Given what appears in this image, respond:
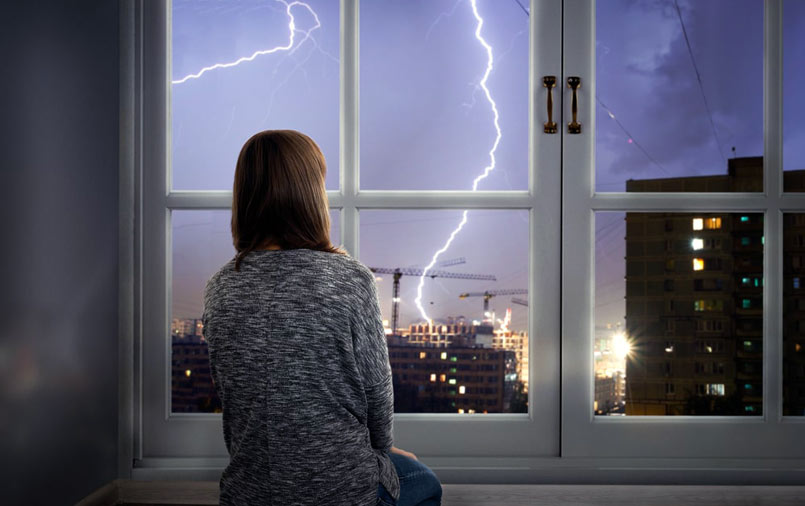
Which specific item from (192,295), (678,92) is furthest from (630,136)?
(192,295)

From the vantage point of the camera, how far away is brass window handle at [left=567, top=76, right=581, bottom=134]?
160 cm

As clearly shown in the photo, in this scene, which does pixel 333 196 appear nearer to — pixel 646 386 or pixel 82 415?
pixel 82 415

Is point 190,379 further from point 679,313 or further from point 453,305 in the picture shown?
point 679,313

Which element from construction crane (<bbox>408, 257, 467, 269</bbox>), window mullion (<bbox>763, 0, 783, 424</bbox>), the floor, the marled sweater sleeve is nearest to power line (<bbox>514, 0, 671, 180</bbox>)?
window mullion (<bbox>763, 0, 783, 424</bbox>)

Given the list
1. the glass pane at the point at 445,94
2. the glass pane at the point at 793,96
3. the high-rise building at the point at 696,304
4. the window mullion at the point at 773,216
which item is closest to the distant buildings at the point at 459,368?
the high-rise building at the point at 696,304

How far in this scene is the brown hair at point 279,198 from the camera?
1.02 metres

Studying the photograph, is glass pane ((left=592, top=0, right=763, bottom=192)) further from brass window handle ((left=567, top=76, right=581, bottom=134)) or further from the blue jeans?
the blue jeans

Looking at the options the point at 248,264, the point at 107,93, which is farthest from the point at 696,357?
the point at 107,93

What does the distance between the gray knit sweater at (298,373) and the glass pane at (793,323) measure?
1.38 metres

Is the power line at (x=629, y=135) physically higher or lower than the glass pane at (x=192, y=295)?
higher

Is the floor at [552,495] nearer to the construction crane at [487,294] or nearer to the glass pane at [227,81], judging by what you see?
the construction crane at [487,294]

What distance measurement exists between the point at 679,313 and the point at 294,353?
52.6 inches

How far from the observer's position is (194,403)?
168 centimetres

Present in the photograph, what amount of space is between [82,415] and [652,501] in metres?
1.63
